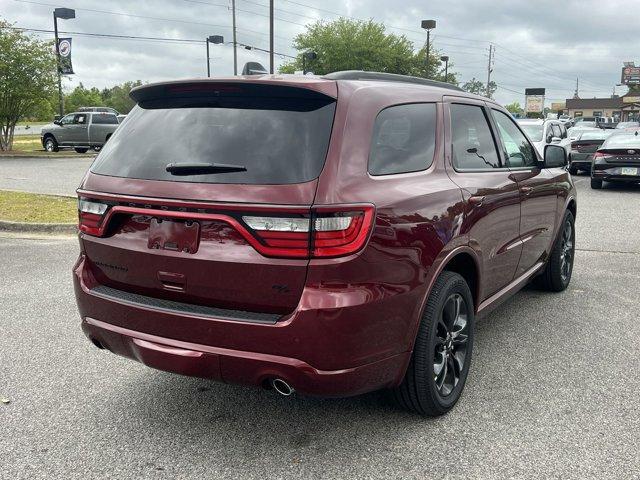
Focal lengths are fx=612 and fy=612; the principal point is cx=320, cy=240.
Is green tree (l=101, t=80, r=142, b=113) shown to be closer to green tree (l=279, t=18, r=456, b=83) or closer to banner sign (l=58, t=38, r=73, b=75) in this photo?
green tree (l=279, t=18, r=456, b=83)

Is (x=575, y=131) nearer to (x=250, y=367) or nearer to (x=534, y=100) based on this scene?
(x=250, y=367)

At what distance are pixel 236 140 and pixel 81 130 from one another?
26.6m

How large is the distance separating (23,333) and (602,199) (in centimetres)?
1223

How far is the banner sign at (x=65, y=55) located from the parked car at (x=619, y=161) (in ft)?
74.3

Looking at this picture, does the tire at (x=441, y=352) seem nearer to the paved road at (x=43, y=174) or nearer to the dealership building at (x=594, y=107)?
the paved road at (x=43, y=174)

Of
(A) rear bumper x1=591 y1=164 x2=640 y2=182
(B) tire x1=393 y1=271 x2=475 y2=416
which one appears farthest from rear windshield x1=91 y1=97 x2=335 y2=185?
(A) rear bumper x1=591 y1=164 x2=640 y2=182

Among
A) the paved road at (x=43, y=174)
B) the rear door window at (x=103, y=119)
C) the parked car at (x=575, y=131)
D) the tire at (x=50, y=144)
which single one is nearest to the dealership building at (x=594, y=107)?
→ the parked car at (x=575, y=131)

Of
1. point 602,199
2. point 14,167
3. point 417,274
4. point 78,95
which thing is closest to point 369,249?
point 417,274

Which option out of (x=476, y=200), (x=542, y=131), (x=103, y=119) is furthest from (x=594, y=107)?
(x=476, y=200)

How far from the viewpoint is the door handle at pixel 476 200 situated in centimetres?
356

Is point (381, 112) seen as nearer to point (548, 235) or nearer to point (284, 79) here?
point (284, 79)

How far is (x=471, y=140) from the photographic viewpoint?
12.9 ft

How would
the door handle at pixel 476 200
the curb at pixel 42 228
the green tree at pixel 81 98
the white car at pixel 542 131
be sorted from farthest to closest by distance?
the green tree at pixel 81 98 < the white car at pixel 542 131 < the curb at pixel 42 228 < the door handle at pixel 476 200

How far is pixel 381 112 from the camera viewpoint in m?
3.08
